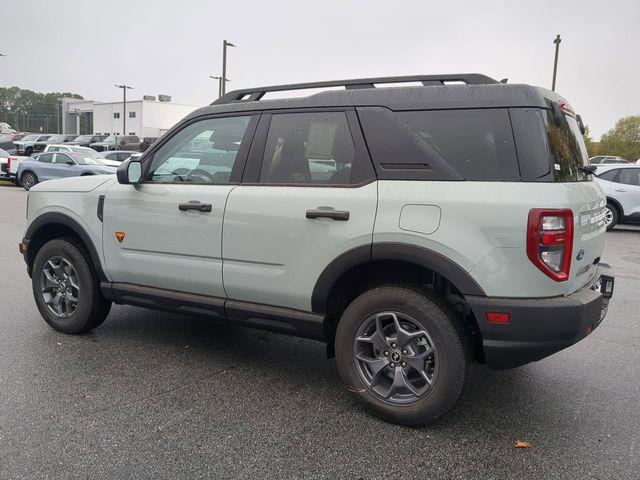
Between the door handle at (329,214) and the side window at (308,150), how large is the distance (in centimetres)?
19

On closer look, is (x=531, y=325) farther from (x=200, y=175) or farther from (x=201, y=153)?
(x=201, y=153)

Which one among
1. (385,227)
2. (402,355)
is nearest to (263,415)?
(402,355)

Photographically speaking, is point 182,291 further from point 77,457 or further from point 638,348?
point 638,348

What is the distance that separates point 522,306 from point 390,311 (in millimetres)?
729

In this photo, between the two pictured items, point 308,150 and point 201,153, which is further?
point 201,153

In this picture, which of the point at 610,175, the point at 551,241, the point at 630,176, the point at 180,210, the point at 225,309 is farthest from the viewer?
the point at 610,175

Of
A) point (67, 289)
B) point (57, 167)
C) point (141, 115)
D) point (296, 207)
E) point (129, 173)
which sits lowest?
point (67, 289)

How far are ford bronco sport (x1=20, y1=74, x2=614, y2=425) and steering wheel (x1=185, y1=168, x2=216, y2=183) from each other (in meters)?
0.02

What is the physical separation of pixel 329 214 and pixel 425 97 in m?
0.89

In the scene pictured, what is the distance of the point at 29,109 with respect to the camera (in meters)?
125

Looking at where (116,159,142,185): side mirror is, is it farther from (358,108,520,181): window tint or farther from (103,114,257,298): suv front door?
(358,108,520,181): window tint

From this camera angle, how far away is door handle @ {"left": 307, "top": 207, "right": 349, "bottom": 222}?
3191 millimetres

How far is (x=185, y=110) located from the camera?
246 ft

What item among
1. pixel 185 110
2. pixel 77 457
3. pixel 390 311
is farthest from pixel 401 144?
pixel 185 110
